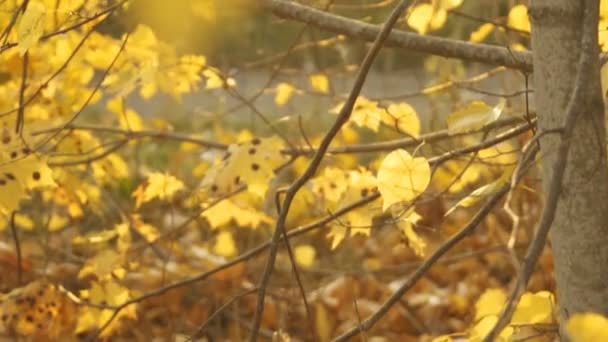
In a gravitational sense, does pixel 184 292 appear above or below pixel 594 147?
below

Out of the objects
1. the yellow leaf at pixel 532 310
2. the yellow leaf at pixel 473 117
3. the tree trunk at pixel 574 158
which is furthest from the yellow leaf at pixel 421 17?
the yellow leaf at pixel 532 310

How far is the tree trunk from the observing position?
4.57ft

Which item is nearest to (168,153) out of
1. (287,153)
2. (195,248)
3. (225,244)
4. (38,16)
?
(195,248)

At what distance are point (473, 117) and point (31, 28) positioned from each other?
59 centimetres

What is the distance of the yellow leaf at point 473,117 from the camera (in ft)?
5.09

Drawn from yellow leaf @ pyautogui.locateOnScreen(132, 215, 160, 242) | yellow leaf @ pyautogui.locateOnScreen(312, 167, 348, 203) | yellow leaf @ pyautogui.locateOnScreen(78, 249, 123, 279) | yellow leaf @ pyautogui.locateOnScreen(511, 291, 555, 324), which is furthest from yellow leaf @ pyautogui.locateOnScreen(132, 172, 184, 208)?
yellow leaf @ pyautogui.locateOnScreen(511, 291, 555, 324)

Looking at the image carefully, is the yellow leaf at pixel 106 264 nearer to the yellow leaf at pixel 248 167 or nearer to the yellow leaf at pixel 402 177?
the yellow leaf at pixel 248 167

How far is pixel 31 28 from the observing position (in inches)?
58.1

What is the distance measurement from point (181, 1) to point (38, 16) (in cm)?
28

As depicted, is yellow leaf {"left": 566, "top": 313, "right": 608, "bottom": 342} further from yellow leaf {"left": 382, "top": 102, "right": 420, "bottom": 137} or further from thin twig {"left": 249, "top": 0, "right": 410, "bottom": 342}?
yellow leaf {"left": 382, "top": 102, "right": 420, "bottom": 137}

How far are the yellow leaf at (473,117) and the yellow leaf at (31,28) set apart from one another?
55 centimetres

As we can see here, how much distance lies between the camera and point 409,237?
6.83 feet

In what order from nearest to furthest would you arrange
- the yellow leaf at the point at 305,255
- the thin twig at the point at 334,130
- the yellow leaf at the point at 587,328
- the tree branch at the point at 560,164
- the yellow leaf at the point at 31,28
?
the yellow leaf at the point at 587,328 → the tree branch at the point at 560,164 → the thin twig at the point at 334,130 → the yellow leaf at the point at 31,28 → the yellow leaf at the point at 305,255

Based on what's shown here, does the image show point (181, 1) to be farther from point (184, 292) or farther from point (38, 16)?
point (184, 292)
